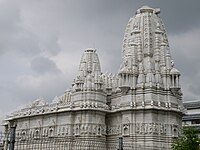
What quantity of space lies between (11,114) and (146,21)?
2857 cm

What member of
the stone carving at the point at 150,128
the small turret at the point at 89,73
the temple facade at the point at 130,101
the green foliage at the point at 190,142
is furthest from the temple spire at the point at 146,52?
the green foliage at the point at 190,142

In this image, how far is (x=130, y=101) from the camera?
47.5 metres

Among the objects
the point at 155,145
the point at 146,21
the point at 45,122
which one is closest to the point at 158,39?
the point at 146,21

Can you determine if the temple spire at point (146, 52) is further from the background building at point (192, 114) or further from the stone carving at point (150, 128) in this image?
the background building at point (192, 114)

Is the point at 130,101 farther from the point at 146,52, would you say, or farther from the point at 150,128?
the point at 146,52

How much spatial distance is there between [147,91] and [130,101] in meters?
2.64

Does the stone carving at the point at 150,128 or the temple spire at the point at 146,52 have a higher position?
the temple spire at the point at 146,52

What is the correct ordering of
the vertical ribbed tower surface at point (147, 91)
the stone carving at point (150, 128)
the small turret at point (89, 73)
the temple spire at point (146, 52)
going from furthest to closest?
the small turret at point (89, 73)
the temple spire at point (146, 52)
the vertical ribbed tower surface at point (147, 91)
the stone carving at point (150, 128)

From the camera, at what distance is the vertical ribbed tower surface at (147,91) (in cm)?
4597

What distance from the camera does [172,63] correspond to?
50531 mm

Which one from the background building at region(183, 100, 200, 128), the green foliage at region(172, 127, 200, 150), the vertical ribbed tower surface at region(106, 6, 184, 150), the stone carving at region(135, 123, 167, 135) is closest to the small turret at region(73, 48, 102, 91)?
the vertical ribbed tower surface at region(106, 6, 184, 150)

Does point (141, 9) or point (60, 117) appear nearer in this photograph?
point (60, 117)

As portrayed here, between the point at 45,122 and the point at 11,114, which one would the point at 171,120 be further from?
the point at 11,114

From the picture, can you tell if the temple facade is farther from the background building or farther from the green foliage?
the background building
